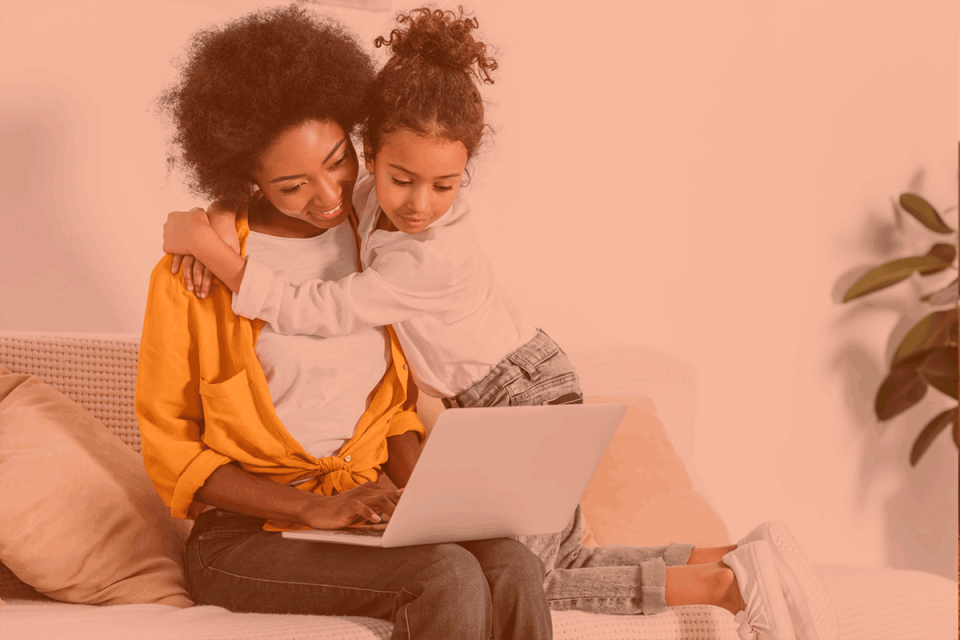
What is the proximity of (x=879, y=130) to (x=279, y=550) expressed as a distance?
2.06 meters

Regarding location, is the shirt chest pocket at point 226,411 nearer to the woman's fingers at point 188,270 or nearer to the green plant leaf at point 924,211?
the woman's fingers at point 188,270

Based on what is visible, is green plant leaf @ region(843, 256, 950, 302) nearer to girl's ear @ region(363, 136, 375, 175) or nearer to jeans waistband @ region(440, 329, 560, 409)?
jeans waistband @ region(440, 329, 560, 409)

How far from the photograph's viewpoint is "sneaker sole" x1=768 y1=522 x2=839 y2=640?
4.25 feet

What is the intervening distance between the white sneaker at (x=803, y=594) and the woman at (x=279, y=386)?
Result: 0.38m

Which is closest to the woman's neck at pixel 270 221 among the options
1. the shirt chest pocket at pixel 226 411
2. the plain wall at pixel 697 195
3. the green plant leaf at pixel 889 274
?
the shirt chest pocket at pixel 226 411

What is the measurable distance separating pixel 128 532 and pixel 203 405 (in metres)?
0.21

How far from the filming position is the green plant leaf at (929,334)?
2498 mm

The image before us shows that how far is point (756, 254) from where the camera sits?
91.8 inches

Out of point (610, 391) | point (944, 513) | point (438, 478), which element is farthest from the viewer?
point (944, 513)

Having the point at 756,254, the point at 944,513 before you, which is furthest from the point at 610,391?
the point at 944,513

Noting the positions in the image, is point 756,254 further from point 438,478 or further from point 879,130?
point 438,478

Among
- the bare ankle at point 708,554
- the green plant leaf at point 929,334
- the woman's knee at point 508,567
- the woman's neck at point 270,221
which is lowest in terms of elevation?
the bare ankle at point 708,554

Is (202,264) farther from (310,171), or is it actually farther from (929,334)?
(929,334)

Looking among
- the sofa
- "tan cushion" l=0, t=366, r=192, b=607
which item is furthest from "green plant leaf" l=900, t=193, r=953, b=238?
"tan cushion" l=0, t=366, r=192, b=607
